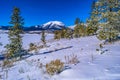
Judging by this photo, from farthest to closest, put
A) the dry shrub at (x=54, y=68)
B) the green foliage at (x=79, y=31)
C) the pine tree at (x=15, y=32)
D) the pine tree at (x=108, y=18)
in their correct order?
the green foliage at (x=79, y=31) < the pine tree at (x=15, y=32) < the pine tree at (x=108, y=18) < the dry shrub at (x=54, y=68)

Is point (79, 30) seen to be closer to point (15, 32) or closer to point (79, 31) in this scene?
point (79, 31)

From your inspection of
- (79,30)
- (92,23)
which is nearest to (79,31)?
(79,30)

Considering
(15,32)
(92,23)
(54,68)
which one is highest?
(92,23)

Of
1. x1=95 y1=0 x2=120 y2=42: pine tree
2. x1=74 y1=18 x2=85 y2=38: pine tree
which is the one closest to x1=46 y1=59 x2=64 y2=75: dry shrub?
x1=95 y1=0 x2=120 y2=42: pine tree

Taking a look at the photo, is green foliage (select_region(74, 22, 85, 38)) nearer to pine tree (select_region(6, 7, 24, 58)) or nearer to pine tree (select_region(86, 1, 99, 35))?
pine tree (select_region(86, 1, 99, 35))

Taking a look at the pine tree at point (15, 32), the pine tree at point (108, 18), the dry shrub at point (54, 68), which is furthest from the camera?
the pine tree at point (15, 32)

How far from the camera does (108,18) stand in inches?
1124

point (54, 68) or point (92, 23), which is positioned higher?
point (92, 23)

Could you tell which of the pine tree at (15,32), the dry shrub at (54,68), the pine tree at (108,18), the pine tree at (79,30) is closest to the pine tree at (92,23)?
the pine tree at (108,18)

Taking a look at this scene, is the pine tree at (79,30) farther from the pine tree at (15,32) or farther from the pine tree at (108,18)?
the pine tree at (108,18)

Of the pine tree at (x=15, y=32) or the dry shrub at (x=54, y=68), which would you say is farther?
the pine tree at (x=15, y=32)

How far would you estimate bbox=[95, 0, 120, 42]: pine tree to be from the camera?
28438 millimetres

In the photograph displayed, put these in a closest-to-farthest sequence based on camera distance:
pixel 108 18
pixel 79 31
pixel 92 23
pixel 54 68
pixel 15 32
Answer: pixel 54 68
pixel 108 18
pixel 15 32
pixel 92 23
pixel 79 31

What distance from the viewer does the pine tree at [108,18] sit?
1120 inches
